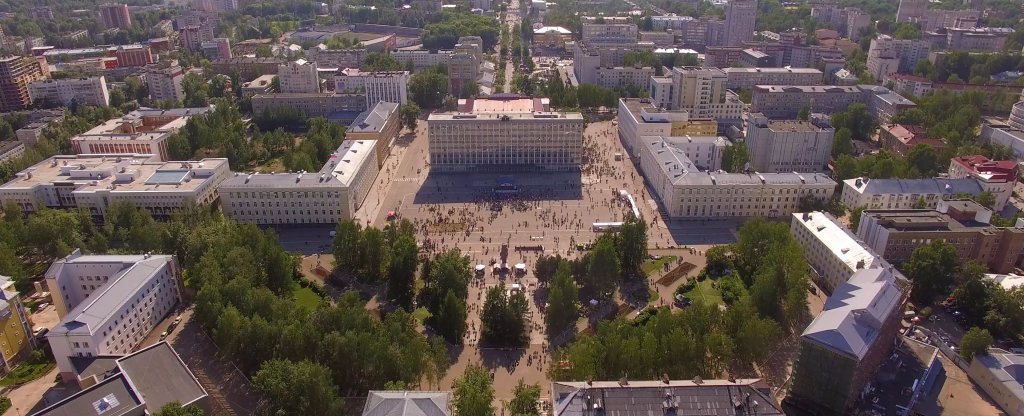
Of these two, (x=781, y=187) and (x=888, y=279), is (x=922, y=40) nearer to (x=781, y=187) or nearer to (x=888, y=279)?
(x=781, y=187)

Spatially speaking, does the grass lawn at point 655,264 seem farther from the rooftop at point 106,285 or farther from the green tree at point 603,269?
the rooftop at point 106,285

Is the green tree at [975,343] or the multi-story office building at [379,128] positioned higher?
the multi-story office building at [379,128]

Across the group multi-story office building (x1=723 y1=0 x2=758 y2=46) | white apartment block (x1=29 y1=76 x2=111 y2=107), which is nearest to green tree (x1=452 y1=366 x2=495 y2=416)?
white apartment block (x1=29 y1=76 x2=111 y2=107)

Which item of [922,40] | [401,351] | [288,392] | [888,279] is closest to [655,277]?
[888,279]

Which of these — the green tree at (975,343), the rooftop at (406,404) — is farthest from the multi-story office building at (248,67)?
the green tree at (975,343)

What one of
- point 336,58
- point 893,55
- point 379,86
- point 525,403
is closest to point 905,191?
point 525,403
